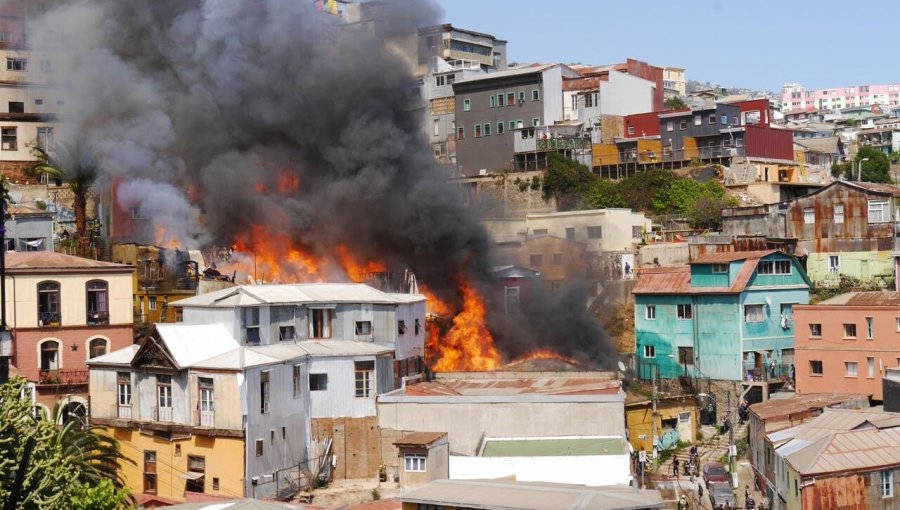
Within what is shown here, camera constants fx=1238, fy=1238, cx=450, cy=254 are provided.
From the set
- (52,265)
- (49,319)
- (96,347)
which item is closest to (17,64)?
(52,265)

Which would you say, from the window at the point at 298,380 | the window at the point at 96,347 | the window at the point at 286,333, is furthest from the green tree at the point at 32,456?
the window at the point at 96,347

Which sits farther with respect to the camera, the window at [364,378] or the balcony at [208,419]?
the window at [364,378]

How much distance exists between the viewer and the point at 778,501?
39.5 m

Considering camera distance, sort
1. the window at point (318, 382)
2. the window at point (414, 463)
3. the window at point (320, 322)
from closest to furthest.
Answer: the window at point (414, 463)
the window at point (318, 382)
the window at point (320, 322)

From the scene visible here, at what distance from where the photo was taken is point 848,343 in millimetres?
47719

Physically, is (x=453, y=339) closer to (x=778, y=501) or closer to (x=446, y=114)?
(x=778, y=501)

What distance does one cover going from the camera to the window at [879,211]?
57.9 meters

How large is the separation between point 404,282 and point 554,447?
22236 millimetres

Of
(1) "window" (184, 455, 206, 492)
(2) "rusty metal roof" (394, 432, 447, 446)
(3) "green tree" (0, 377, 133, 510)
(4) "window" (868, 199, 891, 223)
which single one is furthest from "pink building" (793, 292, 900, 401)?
(3) "green tree" (0, 377, 133, 510)

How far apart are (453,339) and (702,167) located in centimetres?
2651

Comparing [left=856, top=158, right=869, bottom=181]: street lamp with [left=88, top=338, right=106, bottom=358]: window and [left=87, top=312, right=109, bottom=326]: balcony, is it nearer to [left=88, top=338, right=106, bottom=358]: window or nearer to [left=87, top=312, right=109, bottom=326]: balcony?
[left=87, top=312, right=109, bottom=326]: balcony

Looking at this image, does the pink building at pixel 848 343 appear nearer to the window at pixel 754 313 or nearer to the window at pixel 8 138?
the window at pixel 754 313

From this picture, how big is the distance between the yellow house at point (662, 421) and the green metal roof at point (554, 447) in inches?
200

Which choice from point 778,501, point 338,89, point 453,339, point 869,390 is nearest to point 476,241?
point 453,339
